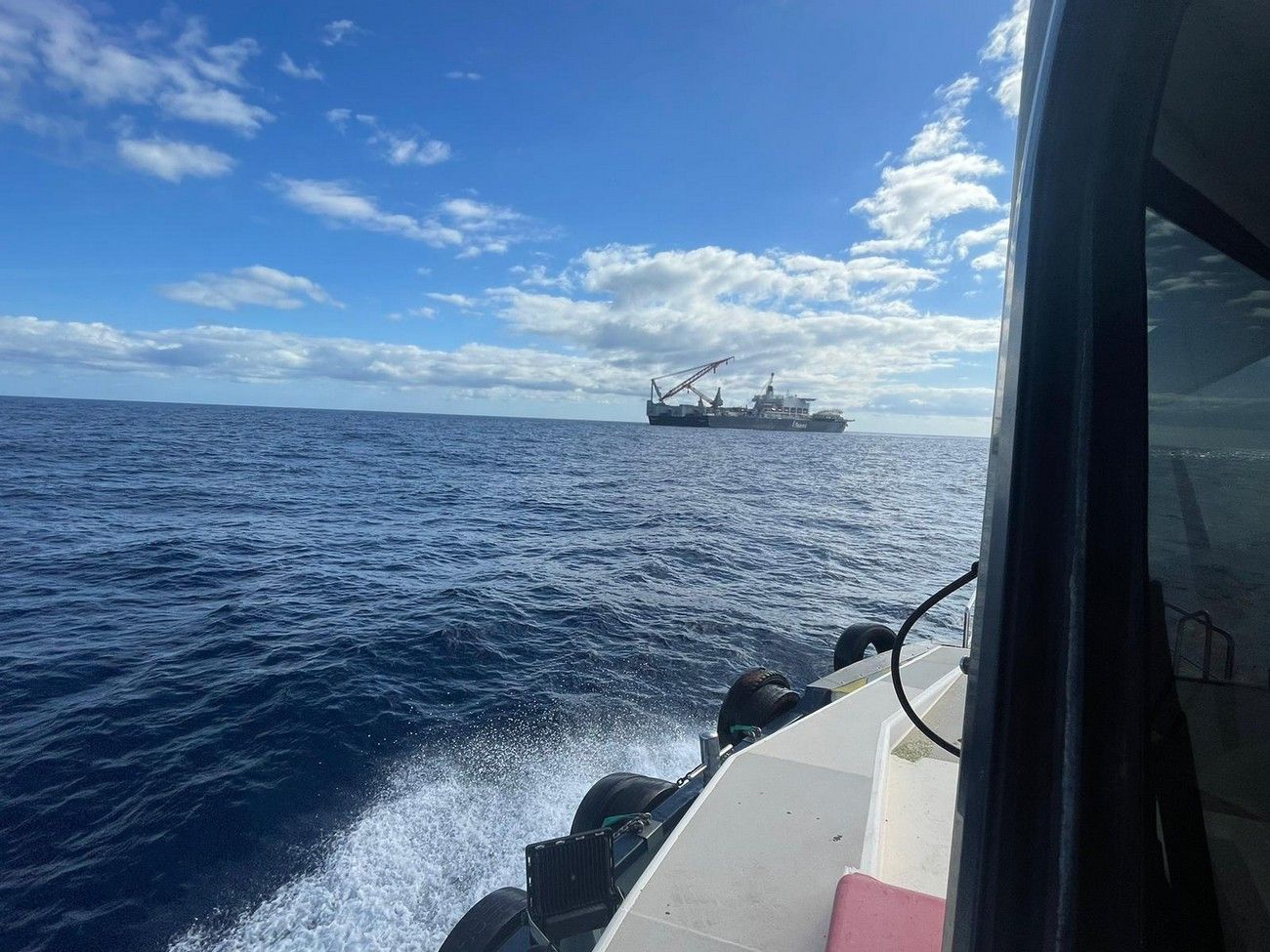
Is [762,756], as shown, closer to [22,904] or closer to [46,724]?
[22,904]

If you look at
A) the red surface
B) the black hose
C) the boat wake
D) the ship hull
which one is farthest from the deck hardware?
the ship hull

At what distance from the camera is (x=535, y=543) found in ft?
56.0

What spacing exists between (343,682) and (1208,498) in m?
9.13

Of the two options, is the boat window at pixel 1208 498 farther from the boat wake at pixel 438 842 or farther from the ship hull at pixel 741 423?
the ship hull at pixel 741 423

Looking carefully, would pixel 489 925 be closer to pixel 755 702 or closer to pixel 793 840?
pixel 793 840

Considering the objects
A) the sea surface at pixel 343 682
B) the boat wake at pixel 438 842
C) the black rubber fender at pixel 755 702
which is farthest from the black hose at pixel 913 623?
the sea surface at pixel 343 682

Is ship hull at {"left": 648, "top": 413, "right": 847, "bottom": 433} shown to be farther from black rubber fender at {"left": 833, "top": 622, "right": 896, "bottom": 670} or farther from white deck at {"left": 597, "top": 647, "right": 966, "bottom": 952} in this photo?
white deck at {"left": 597, "top": 647, "right": 966, "bottom": 952}

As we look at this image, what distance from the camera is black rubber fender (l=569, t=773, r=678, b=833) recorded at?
180 inches

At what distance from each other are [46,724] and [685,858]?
314 inches

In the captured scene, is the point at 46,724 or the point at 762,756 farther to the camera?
the point at 46,724

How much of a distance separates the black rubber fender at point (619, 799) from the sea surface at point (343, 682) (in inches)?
43.6

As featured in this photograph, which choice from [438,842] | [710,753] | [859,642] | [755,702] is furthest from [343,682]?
[859,642]

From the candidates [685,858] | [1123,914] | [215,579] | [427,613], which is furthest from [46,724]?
[1123,914]

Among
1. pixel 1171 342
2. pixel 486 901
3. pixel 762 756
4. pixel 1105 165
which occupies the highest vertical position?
pixel 1105 165
